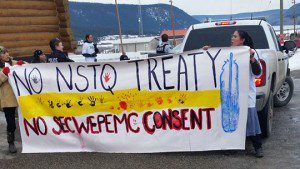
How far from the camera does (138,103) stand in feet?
19.0

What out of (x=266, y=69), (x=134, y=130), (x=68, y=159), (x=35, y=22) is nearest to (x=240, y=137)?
(x=266, y=69)

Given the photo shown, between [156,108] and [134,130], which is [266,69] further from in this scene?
[134,130]

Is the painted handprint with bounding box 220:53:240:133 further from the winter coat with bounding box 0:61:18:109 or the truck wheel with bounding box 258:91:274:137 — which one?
the winter coat with bounding box 0:61:18:109

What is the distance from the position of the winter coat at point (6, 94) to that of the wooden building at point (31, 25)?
825 cm

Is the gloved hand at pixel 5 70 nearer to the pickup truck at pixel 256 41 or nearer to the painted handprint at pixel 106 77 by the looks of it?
the painted handprint at pixel 106 77

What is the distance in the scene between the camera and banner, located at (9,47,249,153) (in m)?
5.54

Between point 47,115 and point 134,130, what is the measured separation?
1.37 m

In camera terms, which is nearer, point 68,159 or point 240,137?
point 240,137

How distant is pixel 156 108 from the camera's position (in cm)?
574

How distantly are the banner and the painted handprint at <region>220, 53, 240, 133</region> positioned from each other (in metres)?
0.01

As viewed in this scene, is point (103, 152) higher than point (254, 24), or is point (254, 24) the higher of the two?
point (254, 24)

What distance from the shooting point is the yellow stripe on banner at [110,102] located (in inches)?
221

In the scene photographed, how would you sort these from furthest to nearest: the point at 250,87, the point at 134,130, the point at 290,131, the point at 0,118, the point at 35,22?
the point at 35,22 → the point at 0,118 → the point at 290,131 → the point at 134,130 → the point at 250,87

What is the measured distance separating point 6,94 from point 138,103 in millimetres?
2105
